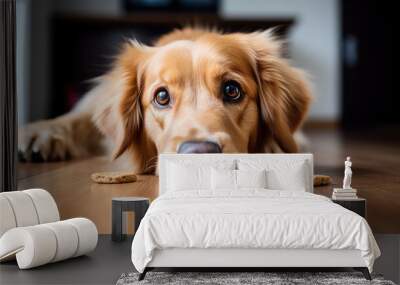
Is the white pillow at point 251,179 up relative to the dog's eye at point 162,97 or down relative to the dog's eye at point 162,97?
down

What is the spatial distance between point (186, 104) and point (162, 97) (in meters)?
0.16

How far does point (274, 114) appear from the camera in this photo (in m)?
4.16

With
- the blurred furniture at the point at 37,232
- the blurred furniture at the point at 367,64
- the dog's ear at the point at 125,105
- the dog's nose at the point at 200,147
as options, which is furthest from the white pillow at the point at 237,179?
the blurred furniture at the point at 367,64

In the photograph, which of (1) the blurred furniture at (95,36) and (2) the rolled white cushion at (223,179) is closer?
(2) the rolled white cushion at (223,179)

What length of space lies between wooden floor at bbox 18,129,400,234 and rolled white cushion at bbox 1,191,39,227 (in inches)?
28.5

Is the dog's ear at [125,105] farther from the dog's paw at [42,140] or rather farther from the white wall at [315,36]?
the white wall at [315,36]

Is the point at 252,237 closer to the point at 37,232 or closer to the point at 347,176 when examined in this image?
the point at 37,232

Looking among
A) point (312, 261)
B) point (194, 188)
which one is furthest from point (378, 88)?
point (312, 261)

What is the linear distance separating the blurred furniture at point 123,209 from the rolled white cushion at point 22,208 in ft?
1.60

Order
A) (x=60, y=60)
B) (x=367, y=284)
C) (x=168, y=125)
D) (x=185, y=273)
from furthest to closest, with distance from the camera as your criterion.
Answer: (x=60, y=60)
(x=168, y=125)
(x=185, y=273)
(x=367, y=284)

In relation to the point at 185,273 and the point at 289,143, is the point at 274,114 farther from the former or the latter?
the point at 185,273

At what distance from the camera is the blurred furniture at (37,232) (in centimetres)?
319

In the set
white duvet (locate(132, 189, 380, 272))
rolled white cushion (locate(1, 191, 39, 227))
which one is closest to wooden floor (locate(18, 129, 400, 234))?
rolled white cushion (locate(1, 191, 39, 227))

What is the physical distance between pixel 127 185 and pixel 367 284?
172 centimetres
